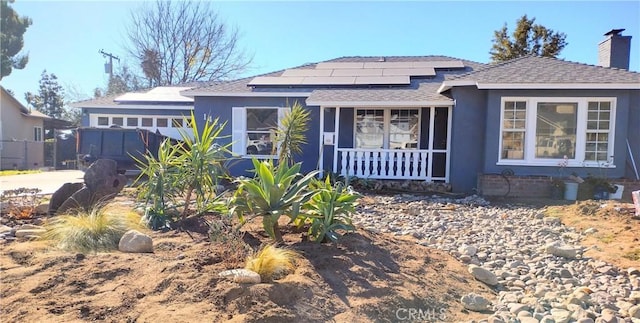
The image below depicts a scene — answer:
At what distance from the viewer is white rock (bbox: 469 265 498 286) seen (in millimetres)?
3818

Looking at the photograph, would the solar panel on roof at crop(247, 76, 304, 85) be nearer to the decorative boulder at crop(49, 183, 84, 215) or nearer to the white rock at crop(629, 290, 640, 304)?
the decorative boulder at crop(49, 183, 84, 215)

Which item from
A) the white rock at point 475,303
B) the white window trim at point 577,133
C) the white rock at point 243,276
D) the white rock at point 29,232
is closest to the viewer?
the white rock at point 243,276

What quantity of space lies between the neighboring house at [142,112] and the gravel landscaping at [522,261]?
10349 millimetres

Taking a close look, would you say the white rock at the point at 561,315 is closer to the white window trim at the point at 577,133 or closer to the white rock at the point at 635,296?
the white rock at the point at 635,296

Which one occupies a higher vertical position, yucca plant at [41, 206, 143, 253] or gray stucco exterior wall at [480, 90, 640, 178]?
gray stucco exterior wall at [480, 90, 640, 178]

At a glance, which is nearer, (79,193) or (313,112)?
(79,193)

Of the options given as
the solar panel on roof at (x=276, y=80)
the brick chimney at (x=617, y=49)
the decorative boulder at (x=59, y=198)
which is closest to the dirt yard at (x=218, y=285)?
the decorative boulder at (x=59, y=198)

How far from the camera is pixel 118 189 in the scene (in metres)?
6.08

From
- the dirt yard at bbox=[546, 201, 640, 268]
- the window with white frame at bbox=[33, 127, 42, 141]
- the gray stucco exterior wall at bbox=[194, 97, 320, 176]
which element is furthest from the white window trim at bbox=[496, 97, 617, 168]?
the window with white frame at bbox=[33, 127, 42, 141]

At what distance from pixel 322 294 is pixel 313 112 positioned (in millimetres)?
9367

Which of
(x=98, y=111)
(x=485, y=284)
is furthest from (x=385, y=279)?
(x=98, y=111)

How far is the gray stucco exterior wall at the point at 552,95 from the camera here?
9.16 metres

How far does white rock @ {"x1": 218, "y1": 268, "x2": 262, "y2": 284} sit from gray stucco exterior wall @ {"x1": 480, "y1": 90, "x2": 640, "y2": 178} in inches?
319

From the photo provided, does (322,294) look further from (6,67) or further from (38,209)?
(6,67)
